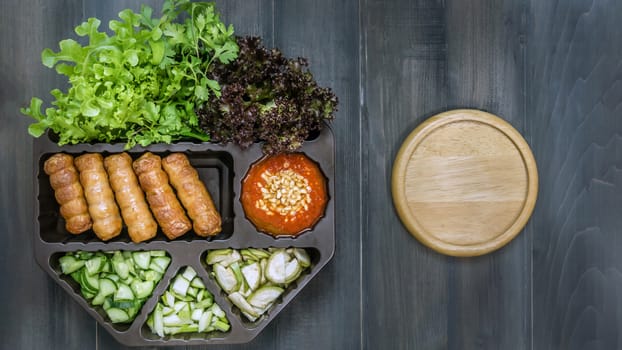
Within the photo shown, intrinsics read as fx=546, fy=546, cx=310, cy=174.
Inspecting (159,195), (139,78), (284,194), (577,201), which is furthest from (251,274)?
(577,201)

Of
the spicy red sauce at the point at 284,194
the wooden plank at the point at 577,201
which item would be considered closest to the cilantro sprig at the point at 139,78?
the spicy red sauce at the point at 284,194

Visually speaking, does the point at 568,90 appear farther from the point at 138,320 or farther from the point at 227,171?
the point at 138,320

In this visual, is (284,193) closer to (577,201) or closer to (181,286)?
(181,286)

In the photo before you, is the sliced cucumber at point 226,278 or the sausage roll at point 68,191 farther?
the sliced cucumber at point 226,278

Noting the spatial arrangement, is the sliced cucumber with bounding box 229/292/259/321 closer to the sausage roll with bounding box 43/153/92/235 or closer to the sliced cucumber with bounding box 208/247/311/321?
the sliced cucumber with bounding box 208/247/311/321

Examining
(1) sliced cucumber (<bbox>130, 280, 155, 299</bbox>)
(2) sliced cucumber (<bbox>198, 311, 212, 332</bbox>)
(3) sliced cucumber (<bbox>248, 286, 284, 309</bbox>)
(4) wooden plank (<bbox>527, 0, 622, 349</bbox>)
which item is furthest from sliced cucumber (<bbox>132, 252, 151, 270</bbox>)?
(4) wooden plank (<bbox>527, 0, 622, 349</bbox>)

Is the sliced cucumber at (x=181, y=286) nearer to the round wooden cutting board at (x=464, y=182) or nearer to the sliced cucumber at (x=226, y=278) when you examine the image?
the sliced cucumber at (x=226, y=278)
